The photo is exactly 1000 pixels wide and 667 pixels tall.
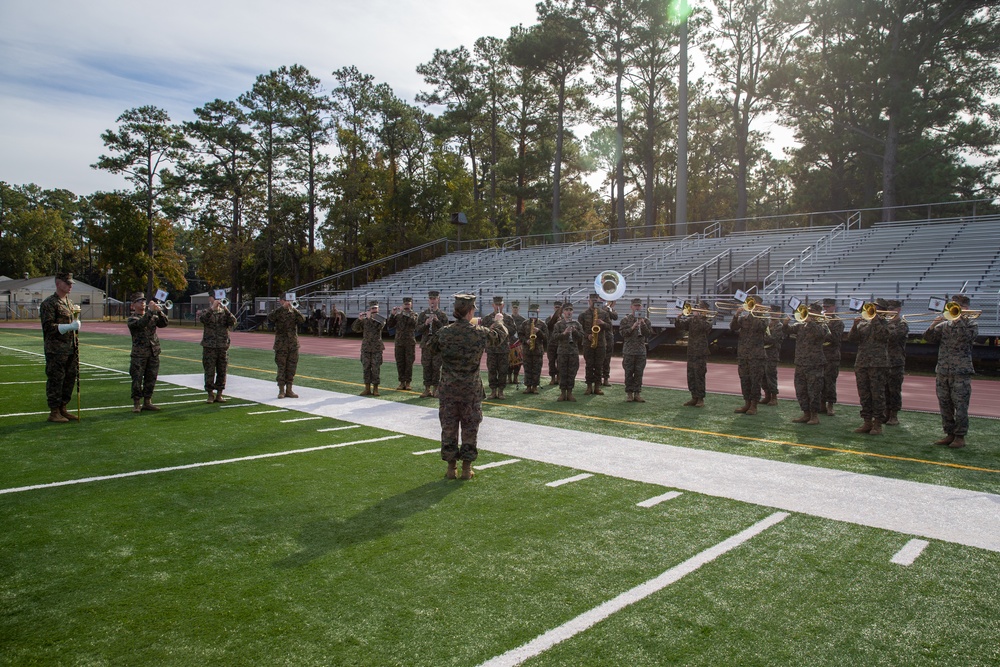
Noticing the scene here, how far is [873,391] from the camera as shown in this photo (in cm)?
886

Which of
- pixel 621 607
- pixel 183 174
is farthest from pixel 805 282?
pixel 183 174

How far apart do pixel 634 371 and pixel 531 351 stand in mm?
2180

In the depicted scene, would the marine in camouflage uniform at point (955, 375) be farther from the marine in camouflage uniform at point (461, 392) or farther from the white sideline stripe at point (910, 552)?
A: the marine in camouflage uniform at point (461, 392)

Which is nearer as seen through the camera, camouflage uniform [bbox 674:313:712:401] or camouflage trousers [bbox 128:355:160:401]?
camouflage trousers [bbox 128:355:160:401]

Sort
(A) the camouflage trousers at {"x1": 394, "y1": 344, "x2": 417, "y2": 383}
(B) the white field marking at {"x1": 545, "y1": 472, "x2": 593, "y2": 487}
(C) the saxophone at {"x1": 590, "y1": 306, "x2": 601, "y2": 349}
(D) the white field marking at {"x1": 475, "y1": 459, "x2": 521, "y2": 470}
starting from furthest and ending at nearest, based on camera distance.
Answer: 1. (A) the camouflage trousers at {"x1": 394, "y1": 344, "x2": 417, "y2": 383}
2. (C) the saxophone at {"x1": 590, "y1": 306, "x2": 601, "y2": 349}
3. (D) the white field marking at {"x1": 475, "y1": 459, "x2": 521, "y2": 470}
4. (B) the white field marking at {"x1": 545, "y1": 472, "x2": 593, "y2": 487}

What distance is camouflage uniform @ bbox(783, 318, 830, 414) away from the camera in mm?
9531

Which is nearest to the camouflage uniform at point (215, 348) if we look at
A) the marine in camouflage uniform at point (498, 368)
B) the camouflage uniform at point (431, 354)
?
the camouflage uniform at point (431, 354)

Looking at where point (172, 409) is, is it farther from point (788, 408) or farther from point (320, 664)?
point (788, 408)

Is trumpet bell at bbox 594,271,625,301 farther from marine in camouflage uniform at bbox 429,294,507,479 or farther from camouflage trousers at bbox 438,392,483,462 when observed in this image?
camouflage trousers at bbox 438,392,483,462

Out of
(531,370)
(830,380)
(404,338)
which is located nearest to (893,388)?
(830,380)

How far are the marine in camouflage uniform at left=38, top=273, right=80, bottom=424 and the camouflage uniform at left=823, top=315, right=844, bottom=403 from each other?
10.8 meters

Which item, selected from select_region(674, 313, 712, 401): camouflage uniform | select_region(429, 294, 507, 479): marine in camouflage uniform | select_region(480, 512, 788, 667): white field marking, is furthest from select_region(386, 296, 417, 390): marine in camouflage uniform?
select_region(480, 512, 788, 667): white field marking

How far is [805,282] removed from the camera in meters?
20.3

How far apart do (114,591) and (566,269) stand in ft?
91.7
